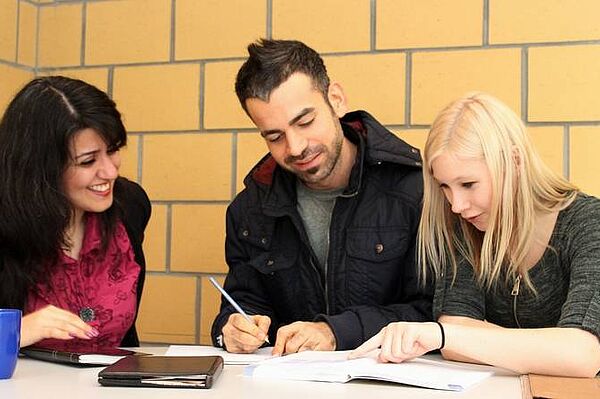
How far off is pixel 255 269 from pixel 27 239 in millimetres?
563

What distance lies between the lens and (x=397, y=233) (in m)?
2.11


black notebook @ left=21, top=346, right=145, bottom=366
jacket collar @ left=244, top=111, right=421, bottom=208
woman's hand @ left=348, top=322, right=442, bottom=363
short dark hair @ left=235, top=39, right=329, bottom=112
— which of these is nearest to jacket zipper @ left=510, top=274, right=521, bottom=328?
woman's hand @ left=348, top=322, right=442, bottom=363

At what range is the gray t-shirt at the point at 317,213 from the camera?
7.15 ft

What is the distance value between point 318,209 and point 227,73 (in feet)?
2.52

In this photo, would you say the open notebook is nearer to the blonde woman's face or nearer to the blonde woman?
the blonde woman

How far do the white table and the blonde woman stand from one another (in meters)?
0.10

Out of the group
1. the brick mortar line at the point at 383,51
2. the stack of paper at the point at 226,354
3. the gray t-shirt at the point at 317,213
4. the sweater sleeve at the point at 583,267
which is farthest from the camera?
the brick mortar line at the point at 383,51

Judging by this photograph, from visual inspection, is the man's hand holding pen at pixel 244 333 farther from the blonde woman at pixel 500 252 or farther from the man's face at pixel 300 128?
the man's face at pixel 300 128

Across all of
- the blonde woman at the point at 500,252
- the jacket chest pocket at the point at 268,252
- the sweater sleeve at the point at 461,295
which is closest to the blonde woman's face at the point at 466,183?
the blonde woman at the point at 500,252

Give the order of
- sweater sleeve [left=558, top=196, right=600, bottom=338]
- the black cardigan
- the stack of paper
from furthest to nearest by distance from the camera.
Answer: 1. the black cardigan
2. the stack of paper
3. sweater sleeve [left=558, top=196, right=600, bottom=338]

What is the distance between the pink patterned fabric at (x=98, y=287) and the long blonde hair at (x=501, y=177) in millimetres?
852

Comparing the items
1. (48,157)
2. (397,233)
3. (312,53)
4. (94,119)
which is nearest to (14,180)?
(48,157)

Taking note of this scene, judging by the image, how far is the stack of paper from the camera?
171 cm

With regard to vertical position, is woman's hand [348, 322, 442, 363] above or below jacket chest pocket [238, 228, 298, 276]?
below
